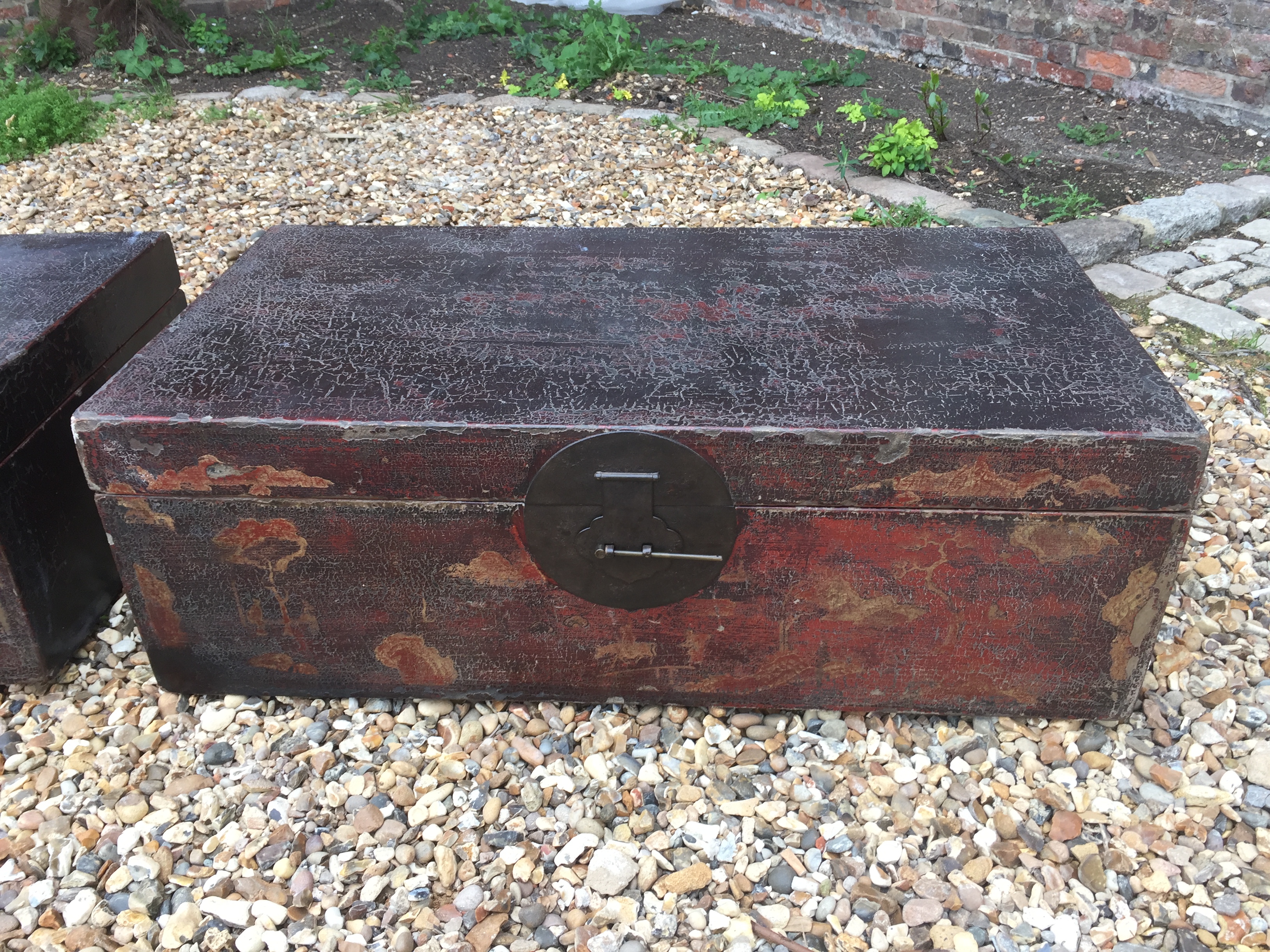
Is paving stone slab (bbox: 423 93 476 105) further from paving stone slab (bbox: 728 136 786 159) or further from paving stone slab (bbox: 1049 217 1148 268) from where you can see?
paving stone slab (bbox: 1049 217 1148 268)

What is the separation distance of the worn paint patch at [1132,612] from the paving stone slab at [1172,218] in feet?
7.53

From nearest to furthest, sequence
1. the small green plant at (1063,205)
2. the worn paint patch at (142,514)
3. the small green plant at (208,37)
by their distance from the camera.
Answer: the worn paint patch at (142,514) → the small green plant at (1063,205) → the small green plant at (208,37)

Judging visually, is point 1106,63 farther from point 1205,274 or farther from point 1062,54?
point 1205,274

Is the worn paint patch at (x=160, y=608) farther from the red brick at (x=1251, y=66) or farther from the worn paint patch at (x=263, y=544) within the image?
the red brick at (x=1251, y=66)

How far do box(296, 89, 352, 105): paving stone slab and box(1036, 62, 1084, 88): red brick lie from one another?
340 cm

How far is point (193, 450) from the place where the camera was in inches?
57.3

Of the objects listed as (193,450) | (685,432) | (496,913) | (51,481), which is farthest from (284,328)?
(496,913)

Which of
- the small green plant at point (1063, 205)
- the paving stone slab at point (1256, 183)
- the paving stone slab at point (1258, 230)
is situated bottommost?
the paving stone slab at point (1258, 230)

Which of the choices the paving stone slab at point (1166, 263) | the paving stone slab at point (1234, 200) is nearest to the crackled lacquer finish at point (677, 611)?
the paving stone slab at point (1166, 263)

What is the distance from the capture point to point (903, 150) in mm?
3836

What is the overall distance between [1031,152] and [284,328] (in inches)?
135

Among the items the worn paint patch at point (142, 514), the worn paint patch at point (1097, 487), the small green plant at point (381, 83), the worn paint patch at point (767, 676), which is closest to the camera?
the worn paint patch at point (1097, 487)

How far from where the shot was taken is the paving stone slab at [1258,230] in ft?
11.0

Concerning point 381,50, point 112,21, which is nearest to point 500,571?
point 381,50
